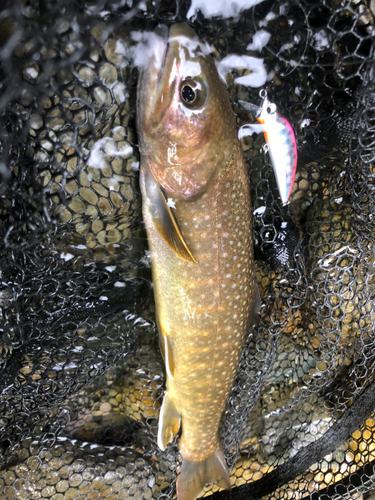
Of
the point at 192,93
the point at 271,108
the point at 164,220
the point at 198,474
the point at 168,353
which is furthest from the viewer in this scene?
the point at 198,474

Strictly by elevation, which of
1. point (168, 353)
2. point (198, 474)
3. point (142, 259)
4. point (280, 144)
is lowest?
point (198, 474)

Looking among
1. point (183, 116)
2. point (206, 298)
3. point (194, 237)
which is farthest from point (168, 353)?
point (183, 116)

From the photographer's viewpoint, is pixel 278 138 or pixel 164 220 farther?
pixel 278 138

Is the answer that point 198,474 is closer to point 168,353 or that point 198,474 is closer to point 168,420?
point 168,420

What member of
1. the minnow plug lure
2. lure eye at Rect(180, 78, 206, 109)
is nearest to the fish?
lure eye at Rect(180, 78, 206, 109)

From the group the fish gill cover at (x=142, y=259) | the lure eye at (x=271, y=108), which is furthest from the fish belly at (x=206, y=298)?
the lure eye at (x=271, y=108)

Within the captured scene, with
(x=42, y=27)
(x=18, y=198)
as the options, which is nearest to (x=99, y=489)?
(x=18, y=198)

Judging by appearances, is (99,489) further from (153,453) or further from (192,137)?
(192,137)
